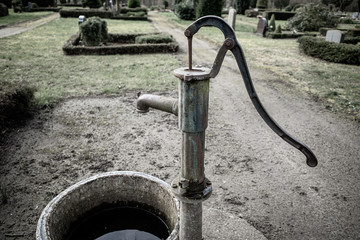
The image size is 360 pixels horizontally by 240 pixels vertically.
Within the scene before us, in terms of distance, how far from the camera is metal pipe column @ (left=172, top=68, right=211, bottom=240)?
1.23 metres

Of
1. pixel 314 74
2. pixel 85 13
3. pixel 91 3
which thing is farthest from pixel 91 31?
pixel 91 3

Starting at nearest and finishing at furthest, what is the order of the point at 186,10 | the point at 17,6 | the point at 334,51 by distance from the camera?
the point at 334,51 < the point at 186,10 < the point at 17,6

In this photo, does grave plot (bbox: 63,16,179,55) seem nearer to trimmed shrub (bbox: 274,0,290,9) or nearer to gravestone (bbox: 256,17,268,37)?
gravestone (bbox: 256,17,268,37)

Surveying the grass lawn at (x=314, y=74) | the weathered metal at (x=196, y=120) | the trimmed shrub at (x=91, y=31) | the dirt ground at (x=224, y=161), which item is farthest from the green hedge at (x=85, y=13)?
the weathered metal at (x=196, y=120)

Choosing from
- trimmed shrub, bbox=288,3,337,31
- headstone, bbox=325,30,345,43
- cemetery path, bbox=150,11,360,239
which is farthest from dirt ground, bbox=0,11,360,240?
trimmed shrub, bbox=288,3,337,31

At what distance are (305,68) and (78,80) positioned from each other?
6.94 m

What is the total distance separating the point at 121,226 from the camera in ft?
7.35

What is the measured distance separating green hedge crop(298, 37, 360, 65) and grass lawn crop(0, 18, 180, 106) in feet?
18.4

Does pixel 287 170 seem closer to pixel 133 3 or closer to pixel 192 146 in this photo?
pixel 192 146

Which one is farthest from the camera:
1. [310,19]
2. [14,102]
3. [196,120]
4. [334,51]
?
[310,19]

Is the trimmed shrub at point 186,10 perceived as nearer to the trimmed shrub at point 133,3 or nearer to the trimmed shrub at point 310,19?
the trimmed shrub at point 310,19

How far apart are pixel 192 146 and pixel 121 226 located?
1.30 metres

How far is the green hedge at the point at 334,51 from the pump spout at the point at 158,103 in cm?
985

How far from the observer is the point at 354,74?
25.7ft
